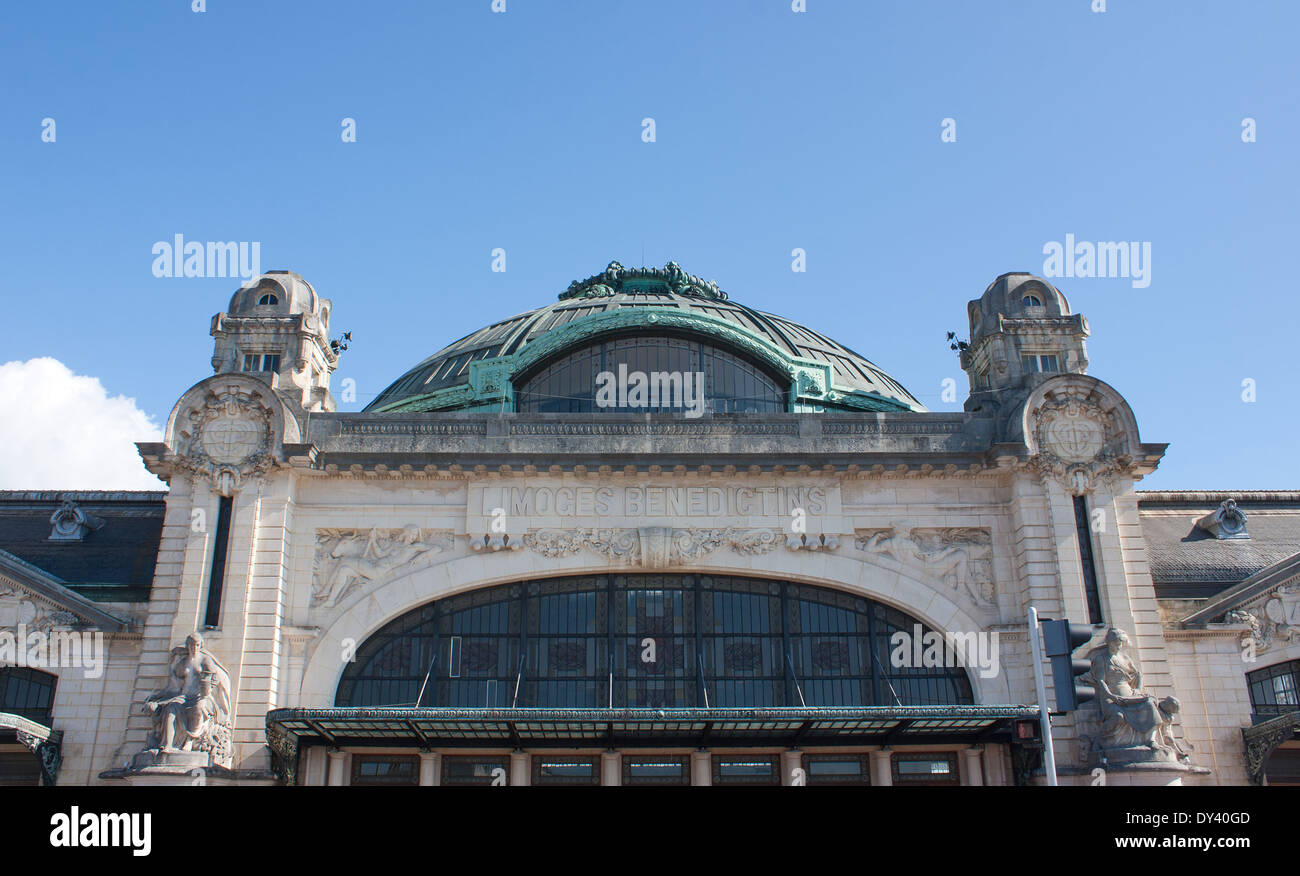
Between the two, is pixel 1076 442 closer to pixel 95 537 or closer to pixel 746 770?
pixel 746 770

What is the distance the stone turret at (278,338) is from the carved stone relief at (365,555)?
11.2 feet

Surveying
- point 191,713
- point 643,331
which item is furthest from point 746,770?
point 643,331

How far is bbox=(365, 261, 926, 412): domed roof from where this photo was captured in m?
33.1

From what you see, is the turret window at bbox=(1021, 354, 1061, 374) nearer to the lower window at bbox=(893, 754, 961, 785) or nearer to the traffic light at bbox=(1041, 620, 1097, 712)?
the lower window at bbox=(893, 754, 961, 785)

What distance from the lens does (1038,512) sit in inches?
1029

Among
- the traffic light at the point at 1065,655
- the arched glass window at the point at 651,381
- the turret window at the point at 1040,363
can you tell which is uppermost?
the arched glass window at the point at 651,381

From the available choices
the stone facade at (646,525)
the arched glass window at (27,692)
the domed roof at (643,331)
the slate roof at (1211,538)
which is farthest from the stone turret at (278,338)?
the slate roof at (1211,538)

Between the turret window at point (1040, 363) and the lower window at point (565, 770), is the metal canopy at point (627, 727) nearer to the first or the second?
the lower window at point (565, 770)

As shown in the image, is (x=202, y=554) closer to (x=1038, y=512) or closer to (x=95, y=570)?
(x=95, y=570)

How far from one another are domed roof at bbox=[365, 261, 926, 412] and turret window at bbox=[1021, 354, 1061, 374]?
696cm

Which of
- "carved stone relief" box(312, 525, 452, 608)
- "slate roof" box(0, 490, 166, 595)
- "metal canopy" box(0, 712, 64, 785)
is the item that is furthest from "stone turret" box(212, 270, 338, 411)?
"metal canopy" box(0, 712, 64, 785)

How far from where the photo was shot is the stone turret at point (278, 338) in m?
28.0

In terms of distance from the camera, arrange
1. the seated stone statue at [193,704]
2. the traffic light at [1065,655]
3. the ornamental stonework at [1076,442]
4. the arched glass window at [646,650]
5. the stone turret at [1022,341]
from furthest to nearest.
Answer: the stone turret at [1022,341] < the ornamental stonework at [1076,442] < the arched glass window at [646,650] < the seated stone statue at [193,704] < the traffic light at [1065,655]
